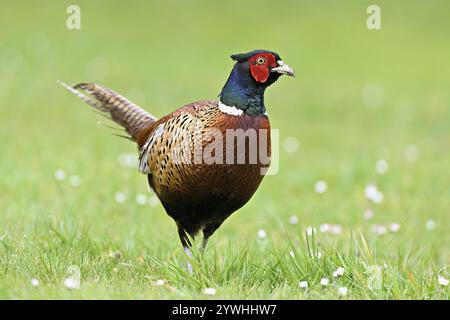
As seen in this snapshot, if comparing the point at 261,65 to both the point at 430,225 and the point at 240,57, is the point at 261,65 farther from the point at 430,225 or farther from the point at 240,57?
the point at 430,225

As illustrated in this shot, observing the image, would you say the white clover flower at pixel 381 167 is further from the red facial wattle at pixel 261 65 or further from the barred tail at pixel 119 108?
the red facial wattle at pixel 261 65

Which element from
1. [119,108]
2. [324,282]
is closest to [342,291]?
[324,282]

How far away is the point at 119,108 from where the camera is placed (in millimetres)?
5332

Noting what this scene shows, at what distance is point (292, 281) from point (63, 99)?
21.4 ft

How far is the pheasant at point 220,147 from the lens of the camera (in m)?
4.20

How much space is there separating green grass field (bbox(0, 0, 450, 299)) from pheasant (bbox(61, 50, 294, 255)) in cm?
31

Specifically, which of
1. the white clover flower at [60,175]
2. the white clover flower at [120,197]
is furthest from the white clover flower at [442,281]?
the white clover flower at [60,175]

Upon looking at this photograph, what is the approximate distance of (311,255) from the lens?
4.19 meters

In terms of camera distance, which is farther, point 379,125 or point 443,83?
point 443,83

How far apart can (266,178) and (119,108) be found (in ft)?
8.35

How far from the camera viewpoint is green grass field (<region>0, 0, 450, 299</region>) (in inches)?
160
